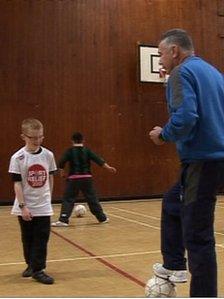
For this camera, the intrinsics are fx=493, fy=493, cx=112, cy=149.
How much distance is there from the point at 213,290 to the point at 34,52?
9872 mm

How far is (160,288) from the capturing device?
135 inches

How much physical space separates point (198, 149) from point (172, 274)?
972 mm

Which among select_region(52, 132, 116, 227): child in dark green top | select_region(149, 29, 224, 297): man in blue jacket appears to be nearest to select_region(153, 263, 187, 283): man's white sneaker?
select_region(149, 29, 224, 297): man in blue jacket

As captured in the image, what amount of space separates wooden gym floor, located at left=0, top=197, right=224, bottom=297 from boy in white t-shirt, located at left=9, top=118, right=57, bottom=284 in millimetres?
245

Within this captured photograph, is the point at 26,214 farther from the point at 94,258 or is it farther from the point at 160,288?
the point at 160,288

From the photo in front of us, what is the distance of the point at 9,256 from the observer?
569cm

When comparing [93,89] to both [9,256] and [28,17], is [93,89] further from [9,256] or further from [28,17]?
[9,256]

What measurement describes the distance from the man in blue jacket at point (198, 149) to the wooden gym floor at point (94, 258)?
1.02 meters

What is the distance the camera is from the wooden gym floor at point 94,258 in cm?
415

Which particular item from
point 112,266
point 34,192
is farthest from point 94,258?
point 34,192

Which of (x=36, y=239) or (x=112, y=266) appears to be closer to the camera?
(x=36, y=239)

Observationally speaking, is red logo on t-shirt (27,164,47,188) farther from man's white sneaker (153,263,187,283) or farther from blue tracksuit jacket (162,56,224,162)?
blue tracksuit jacket (162,56,224,162)

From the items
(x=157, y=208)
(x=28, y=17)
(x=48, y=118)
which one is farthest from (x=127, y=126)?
(x=28, y=17)

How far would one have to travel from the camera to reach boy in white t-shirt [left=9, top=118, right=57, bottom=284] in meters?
4.51
